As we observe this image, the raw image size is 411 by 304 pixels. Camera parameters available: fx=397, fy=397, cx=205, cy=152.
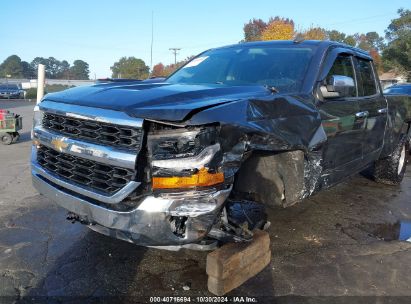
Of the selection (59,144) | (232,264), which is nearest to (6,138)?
(59,144)

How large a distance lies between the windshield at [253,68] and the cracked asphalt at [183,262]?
161 centimetres

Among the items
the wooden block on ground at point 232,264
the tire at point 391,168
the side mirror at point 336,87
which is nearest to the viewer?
the wooden block on ground at point 232,264

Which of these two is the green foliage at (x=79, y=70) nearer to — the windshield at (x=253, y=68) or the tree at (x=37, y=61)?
the tree at (x=37, y=61)

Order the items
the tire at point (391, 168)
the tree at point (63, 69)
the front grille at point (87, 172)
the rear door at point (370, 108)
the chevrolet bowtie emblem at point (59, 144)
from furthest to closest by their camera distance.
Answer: the tree at point (63, 69) < the tire at point (391, 168) < the rear door at point (370, 108) < the chevrolet bowtie emblem at point (59, 144) < the front grille at point (87, 172)

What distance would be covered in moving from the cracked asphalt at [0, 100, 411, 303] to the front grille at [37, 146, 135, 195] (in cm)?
83

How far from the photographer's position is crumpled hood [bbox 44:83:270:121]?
2439 millimetres

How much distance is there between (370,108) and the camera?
4602 millimetres

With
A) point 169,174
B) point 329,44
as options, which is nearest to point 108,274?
point 169,174

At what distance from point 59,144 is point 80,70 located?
386 feet

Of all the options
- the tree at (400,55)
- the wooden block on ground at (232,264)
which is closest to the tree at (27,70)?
the tree at (400,55)

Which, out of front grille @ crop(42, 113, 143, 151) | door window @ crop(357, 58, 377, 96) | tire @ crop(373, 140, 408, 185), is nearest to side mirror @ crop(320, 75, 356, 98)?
door window @ crop(357, 58, 377, 96)

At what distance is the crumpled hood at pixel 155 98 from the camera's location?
2439mm

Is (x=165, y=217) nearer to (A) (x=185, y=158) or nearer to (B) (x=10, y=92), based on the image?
(A) (x=185, y=158)

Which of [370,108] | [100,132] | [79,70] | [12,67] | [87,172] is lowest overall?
[87,172]
